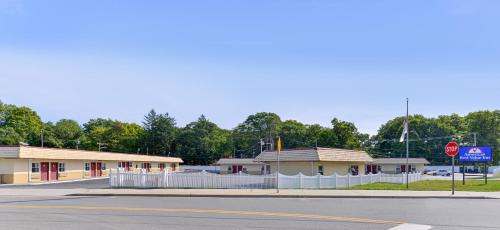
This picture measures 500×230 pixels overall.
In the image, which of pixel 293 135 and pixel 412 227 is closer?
pixel 412 227

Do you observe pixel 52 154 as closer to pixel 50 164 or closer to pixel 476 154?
pixel 50 164

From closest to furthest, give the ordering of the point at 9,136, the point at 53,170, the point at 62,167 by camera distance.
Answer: the point at 53,170, the point at 62,167, the point at 9,136

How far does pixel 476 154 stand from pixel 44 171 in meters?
39.0

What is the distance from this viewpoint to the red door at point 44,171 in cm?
4728

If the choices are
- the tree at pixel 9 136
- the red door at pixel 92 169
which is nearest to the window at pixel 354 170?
the red door at pixel 92 169

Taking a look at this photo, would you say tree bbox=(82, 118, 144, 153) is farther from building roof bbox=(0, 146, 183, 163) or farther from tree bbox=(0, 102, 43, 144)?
building roof bbox=(0, 146, 183, 163)

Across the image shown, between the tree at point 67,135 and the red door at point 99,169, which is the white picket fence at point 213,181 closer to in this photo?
the red door at point 99,169

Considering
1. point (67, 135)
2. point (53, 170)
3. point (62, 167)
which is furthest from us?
point (67, 135)

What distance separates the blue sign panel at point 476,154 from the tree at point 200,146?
265 feet

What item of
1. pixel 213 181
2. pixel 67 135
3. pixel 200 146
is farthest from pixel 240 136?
pixel 213 181

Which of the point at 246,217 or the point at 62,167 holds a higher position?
the point at 246,217

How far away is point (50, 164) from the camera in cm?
4900

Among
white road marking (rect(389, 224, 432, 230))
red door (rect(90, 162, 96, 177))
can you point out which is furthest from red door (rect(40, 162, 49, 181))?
white road marking (rect(389, 224, 432, 230))

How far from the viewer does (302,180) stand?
30922mm
